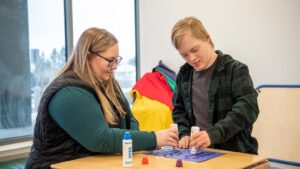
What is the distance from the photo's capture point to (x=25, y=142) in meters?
3.30

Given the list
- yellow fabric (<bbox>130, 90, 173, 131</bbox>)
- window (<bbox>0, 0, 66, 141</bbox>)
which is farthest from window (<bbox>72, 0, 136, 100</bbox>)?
yellow fabric (<bbox>130, 90, 173, 131</bbox>)

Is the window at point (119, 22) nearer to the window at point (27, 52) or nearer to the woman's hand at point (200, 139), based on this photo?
the window at point (27, 52)

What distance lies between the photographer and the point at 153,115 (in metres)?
3.45

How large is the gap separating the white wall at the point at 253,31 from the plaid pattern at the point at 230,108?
127 centimetres

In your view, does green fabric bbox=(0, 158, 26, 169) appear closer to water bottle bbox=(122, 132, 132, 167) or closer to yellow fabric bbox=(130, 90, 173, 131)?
yellow fabric bbox=(130, 90, 173, 131)

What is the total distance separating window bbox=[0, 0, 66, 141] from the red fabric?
35.5 inches

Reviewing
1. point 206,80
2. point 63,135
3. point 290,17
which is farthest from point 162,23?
point 63,135

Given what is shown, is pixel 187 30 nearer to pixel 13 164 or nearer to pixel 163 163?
pixel 163 163

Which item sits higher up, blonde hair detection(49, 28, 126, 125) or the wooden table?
blonde hair detection(49, 28, 126, 125)

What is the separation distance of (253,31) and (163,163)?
6.93 ft

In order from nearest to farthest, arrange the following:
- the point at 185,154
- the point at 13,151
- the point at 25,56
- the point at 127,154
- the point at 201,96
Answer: the point at 127,154, the point at 185,154, the point at 201,96, the point at 13,151, the point at 25,56

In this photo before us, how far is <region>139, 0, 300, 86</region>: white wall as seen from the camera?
116 inches

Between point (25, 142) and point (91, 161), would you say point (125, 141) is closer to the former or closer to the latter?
point (91, 161)

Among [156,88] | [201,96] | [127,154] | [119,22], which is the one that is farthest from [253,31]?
[127,154]
